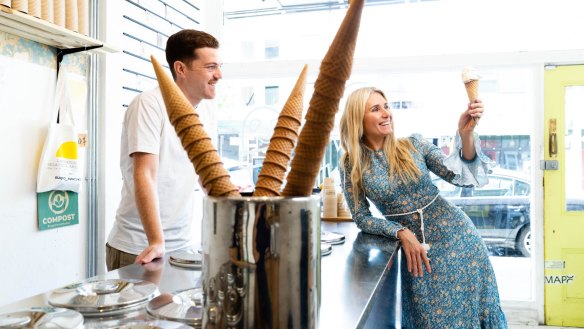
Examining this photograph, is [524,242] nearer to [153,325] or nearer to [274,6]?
[274,6]

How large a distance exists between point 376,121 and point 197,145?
1.83 meters

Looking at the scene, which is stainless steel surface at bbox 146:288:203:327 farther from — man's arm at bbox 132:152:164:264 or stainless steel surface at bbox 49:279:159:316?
man's arm at bbox 132:152:164:264

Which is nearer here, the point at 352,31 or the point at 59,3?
the point at 352,31

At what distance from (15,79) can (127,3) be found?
1.10m

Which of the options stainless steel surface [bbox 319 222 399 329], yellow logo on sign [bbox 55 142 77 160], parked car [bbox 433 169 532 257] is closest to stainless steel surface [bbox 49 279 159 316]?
stainless steel surface [bbox 319 222 399 329]

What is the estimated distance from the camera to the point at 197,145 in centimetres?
64

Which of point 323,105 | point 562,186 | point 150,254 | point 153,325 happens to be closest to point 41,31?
point 150,254

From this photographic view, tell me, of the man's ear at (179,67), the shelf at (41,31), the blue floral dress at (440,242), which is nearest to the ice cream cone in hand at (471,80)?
the blue floral dress at (440,242)

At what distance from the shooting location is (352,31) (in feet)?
1.82

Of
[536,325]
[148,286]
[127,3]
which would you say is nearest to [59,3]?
[127,3]

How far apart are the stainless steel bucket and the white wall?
7.17 feet

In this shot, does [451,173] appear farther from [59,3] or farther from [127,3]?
[127,3]

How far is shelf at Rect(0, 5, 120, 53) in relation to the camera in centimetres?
215

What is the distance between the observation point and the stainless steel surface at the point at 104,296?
893 mm
